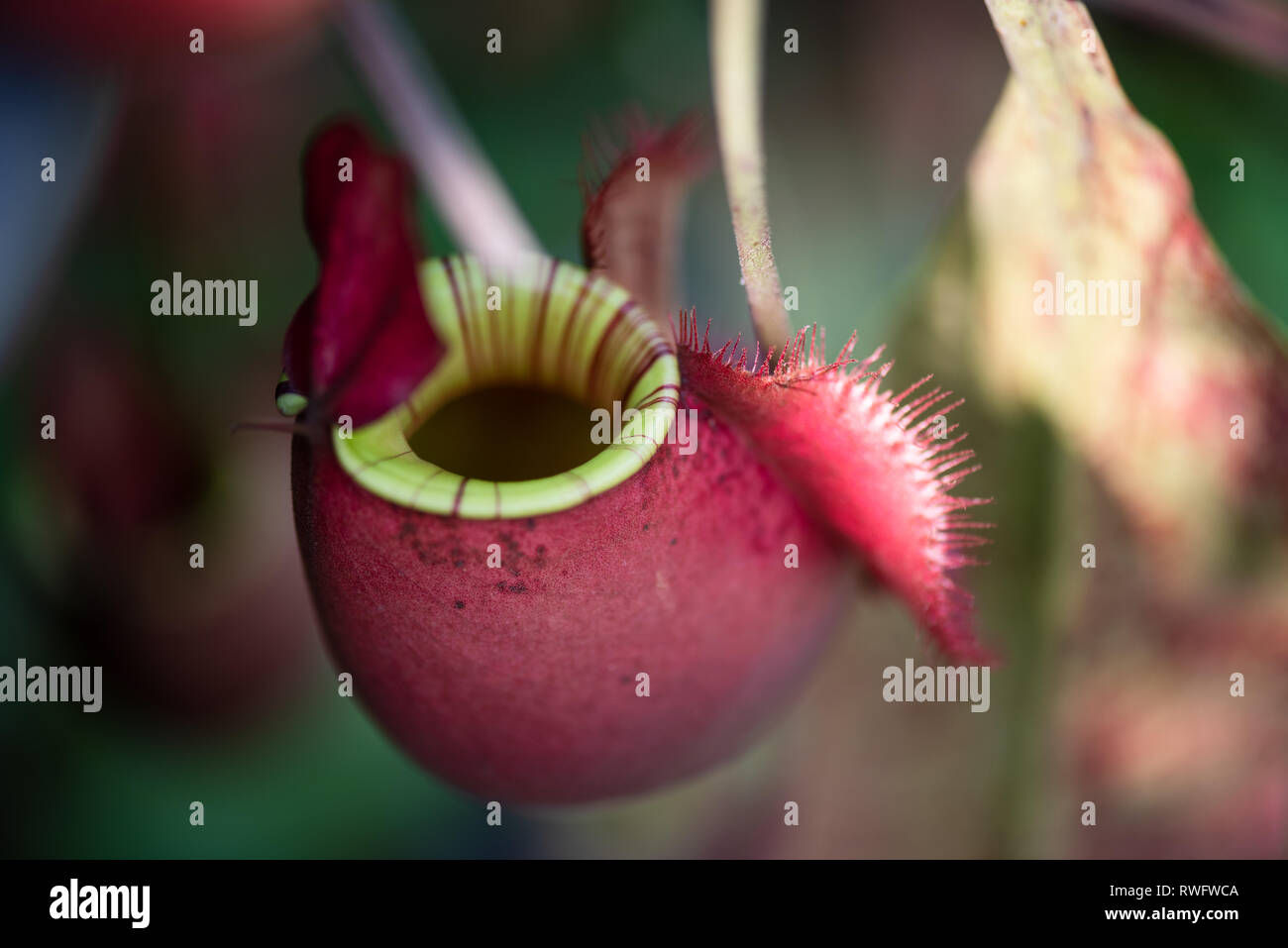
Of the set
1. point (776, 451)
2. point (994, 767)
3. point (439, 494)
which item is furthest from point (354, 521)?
point (994, 767)

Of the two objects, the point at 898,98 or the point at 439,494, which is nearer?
the point at 439,494

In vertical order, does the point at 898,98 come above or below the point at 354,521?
above

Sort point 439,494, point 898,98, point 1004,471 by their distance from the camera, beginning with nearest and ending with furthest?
point 439,494
point 1004,471
point 898,98

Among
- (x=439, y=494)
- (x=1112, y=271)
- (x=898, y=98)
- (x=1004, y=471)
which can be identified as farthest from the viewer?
(x=898, y=98)

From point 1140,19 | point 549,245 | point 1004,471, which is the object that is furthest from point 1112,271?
point 549,245

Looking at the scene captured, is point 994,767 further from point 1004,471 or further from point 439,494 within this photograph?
point 439,494
